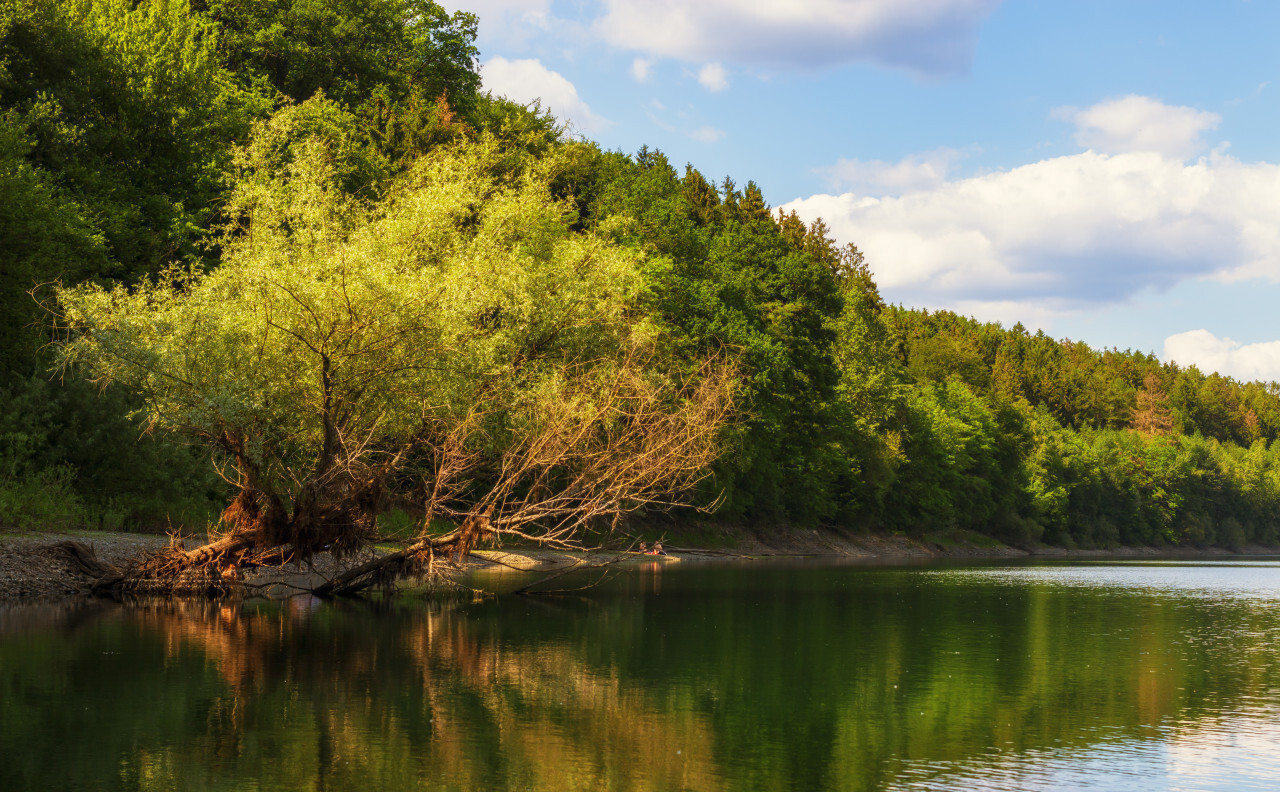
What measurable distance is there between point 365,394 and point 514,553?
19.8 m

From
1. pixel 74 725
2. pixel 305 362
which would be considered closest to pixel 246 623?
pixel 305 362

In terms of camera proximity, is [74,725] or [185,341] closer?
[74,725]

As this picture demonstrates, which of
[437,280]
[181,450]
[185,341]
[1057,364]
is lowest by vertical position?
[181,450]

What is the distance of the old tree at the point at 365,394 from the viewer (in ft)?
103

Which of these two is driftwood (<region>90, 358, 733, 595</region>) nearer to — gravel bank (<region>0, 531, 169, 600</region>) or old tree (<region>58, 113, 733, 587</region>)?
old tree (<region>58, 113, 733, 587</region>)

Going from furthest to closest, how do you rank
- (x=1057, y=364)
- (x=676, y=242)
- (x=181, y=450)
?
(x=1057, y=364), (x=676, y=242), (x=181, y=450)

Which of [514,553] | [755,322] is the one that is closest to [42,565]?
[514,553]

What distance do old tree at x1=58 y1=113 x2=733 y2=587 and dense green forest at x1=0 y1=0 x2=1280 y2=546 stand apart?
4.99ft

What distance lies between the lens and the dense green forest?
4059 centimetres

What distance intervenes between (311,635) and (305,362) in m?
9.00

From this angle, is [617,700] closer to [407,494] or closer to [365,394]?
[365,394]

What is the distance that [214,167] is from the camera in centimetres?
5941

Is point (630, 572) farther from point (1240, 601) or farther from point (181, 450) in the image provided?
point (1240, 601)

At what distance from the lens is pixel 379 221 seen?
43.3m
